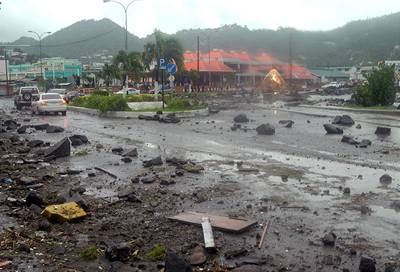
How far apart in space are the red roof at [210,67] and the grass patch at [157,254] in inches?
2587

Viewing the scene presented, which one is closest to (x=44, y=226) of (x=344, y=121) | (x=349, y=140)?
(x=349, y=140)

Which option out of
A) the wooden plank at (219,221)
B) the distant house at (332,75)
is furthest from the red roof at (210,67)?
the wooden plank at (219,221)

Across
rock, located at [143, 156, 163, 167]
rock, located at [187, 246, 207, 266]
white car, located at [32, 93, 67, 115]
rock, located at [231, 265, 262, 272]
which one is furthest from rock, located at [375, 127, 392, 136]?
white car, located at [32, 93, 67, 115]

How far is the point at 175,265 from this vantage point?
517 centimetres

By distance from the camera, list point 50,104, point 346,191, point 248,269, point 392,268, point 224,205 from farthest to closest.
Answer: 1. point 50,104
2. point 346,191
3. point 224,205
4. point 248,269
5. point 392,268

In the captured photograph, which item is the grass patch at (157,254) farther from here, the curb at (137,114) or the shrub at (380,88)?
the shrub at (380,88)

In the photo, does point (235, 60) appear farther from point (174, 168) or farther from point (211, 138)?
point (174, 168)

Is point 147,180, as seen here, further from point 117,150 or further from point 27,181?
point 117,150

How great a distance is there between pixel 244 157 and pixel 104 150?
4.61 m

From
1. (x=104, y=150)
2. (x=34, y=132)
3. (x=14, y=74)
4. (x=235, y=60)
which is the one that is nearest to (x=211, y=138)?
(x=104, y=150)

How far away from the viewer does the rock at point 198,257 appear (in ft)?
18.2

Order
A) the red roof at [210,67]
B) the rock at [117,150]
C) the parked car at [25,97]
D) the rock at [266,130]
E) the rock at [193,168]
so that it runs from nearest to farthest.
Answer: the rock at [193,168], the rock at [117,150], the rock at [266,130], the parked car at [25,97], the red roof at [210,67]

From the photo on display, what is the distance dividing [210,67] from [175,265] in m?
68.2

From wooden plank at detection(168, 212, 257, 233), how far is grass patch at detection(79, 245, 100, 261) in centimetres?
159
